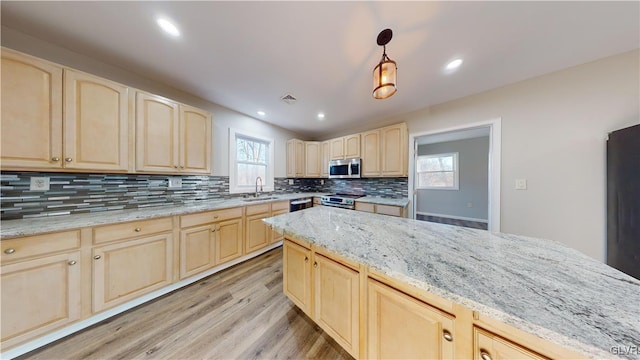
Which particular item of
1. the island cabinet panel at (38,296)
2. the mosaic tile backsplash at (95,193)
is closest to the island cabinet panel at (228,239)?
the mosaic tile backsplash at (95,193)

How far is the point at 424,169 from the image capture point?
19.5 feet

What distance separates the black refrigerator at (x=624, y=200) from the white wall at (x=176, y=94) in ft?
13.7

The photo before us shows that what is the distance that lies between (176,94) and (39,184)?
5.00ft

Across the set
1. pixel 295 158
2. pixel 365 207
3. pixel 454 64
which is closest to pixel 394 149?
pixel 365 207

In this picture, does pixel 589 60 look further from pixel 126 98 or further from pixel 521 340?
pixel 126 98

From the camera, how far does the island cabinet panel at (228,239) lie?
90.7 inches

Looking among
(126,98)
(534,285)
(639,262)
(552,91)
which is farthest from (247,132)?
(639,262)

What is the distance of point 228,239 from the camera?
2404 millimetres

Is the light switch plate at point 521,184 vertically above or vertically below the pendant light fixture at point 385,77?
below

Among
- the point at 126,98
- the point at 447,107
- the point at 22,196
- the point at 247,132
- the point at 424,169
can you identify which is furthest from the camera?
the point at 424,169

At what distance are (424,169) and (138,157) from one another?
6670 mm

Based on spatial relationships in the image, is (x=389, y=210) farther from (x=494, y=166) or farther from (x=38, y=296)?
(x=38, y=296)

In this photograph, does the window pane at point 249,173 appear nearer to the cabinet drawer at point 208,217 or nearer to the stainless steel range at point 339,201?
the cabinet drawer at point 208,217

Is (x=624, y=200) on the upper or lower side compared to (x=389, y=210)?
upper
